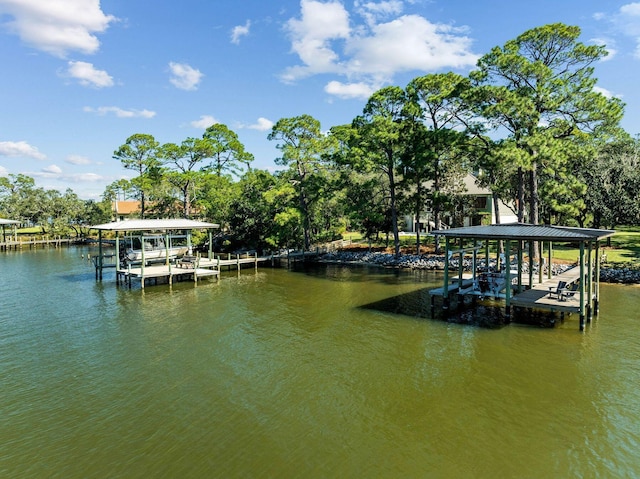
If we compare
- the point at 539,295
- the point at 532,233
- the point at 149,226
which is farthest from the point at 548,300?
the point at 149,226

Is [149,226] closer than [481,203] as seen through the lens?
Yes

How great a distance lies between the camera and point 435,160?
1275 inches

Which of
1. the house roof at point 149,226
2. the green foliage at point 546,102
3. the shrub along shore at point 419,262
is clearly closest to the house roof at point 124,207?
the house roof at point 149,226

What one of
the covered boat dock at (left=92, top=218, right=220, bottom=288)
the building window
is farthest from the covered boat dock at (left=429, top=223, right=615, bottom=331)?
the building window

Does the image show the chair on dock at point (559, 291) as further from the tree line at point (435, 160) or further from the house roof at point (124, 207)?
the house roof at point (124, 207)

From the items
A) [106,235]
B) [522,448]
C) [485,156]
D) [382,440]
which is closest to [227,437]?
[382,440]

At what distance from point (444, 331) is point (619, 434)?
300 inches

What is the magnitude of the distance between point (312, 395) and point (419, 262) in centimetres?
2304

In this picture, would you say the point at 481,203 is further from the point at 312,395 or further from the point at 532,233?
the point at 312,395

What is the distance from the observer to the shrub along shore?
24.7 metres

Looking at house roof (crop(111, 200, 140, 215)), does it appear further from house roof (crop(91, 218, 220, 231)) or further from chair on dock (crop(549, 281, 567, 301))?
chair on dock (crop(549, 281, 567, 301))

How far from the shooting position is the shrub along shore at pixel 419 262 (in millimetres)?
24719

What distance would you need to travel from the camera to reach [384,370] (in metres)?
12.8

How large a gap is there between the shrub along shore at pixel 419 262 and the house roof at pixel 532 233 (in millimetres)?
9243
